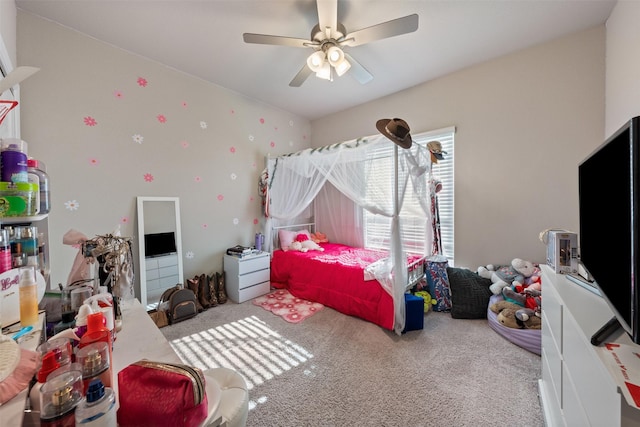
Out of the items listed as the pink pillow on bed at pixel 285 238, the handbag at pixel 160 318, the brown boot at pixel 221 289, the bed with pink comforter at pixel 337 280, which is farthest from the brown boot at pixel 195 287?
the pink pillow on bed at pixel 285 238

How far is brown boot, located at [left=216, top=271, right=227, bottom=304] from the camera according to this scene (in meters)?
3.07

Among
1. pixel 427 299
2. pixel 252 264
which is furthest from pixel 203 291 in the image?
pixel 427 299

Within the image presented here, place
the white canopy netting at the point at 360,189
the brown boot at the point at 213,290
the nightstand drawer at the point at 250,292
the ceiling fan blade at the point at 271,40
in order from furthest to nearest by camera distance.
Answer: the nightstand drawer at the point at 250,292, the brown boot at the point at 213,290, the white canopy netting at the point at 360,189, the ceiling fan blade at the point at 271,40

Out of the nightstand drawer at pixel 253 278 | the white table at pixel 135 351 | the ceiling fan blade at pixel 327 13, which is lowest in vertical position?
the nightstand drawer at pixel 253 278

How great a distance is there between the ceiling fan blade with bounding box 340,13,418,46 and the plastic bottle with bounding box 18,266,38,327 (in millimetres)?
2324

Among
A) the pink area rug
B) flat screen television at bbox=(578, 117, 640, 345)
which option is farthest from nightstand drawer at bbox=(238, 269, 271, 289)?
flat screen television at bbox=(578, 117, 640, 345)

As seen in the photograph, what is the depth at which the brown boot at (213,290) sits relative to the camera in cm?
298

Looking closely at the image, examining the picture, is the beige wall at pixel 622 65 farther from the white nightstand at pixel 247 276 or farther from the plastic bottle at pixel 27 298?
the white nightstand at pixel 247 276

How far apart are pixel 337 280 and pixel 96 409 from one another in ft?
7.97

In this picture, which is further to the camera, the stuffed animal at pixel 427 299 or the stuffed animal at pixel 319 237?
the stuffed animal at pixel 319 237

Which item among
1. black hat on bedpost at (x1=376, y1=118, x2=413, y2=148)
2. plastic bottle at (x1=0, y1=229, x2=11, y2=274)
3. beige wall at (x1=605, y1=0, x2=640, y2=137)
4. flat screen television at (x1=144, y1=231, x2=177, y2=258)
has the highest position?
beige wall at (x1=605, y1=0, x2=640, y2=137)

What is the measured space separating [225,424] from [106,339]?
1.54ft

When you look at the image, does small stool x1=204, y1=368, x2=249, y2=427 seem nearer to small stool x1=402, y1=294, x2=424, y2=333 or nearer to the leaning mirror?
small stool x1=402, y1=294, x2=424, y2=333

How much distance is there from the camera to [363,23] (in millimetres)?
2139
